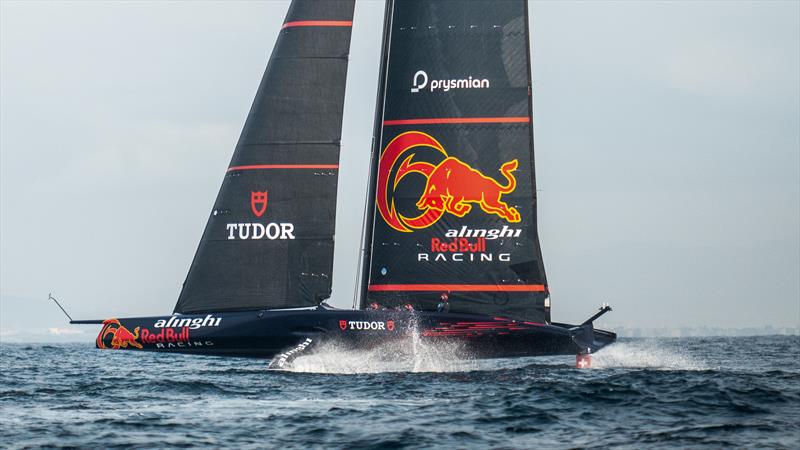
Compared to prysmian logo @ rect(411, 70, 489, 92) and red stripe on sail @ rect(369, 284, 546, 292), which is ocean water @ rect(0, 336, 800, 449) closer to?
red stripe on sail @ rect(369, 284, 546, 292)

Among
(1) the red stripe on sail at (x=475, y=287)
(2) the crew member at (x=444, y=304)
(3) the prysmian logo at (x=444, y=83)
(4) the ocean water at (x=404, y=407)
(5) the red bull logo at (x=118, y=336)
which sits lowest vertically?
(4) the ocean water at (x=404, y=407)

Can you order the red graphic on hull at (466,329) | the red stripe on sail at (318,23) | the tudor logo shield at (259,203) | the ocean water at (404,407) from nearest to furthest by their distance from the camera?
1. the ocean water at (404,407)
2. the red graphic on hull at (466,329)
3. the tudor logo shield at (259,203)
4. the red stripe on sail at (318,23)

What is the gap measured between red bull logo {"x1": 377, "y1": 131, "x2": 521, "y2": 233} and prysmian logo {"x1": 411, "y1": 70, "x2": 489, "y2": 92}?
3.38 feet

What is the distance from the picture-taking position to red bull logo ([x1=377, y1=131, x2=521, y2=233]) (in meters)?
24.7

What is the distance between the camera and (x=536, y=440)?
14125mm

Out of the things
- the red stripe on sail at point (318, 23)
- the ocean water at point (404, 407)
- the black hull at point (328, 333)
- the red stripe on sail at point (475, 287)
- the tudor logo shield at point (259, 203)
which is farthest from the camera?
the red stripe on sail at point (318, 23)

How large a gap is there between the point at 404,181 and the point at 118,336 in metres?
6.95

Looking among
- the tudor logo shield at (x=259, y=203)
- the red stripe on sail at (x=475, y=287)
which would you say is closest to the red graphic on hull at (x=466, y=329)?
the red stripe on sail at (x=475, y=287)

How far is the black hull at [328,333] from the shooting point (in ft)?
76.7

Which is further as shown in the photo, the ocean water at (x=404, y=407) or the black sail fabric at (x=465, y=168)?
the black sail fabric at (x=465, y=168)

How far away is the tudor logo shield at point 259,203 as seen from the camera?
2439cm

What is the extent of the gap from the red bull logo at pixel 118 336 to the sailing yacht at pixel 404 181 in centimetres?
8

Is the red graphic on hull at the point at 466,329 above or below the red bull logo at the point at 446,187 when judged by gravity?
below

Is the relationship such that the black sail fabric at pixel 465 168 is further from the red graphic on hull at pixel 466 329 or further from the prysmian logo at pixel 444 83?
the red graphic on hull at pixel 466 329
